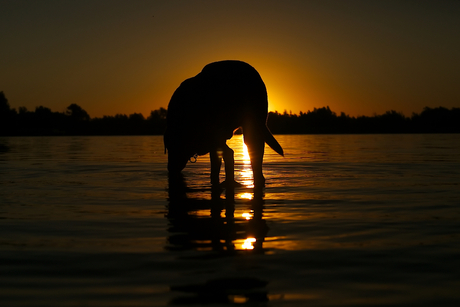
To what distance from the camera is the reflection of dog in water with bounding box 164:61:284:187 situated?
36.3 ft

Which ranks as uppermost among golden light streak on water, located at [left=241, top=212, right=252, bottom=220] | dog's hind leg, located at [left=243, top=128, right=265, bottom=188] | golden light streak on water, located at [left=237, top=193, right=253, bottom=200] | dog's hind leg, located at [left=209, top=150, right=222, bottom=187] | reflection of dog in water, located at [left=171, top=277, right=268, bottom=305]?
dog's hind leg, located at [left=243, top=128, right=265, bottom=188]

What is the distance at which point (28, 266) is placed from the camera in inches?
194

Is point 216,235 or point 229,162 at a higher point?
point 229,162

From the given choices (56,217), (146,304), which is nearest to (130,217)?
(56,217)

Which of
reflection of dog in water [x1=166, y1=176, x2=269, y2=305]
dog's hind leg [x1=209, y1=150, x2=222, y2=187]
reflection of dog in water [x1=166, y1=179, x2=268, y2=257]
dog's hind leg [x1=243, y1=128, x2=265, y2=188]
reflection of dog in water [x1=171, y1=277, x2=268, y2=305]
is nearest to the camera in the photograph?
reflection of dog in water [x1=171, y1=277, x2=268, y2=305]

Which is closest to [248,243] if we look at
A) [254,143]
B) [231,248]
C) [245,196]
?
[231,248]

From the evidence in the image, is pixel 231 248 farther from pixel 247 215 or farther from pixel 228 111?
pixel 228 111

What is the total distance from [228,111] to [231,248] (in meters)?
5.91

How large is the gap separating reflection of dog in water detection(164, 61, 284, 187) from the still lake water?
1.26 metres

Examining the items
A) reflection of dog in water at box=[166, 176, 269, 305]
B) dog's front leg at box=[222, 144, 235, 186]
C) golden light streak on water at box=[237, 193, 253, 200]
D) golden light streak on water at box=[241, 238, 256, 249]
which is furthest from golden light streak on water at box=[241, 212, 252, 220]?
dog's front leg at box=[222, 144, 235, 186]

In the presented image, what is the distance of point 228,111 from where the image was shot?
11070mm

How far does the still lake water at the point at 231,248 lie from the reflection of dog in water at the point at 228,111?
126 centimetres

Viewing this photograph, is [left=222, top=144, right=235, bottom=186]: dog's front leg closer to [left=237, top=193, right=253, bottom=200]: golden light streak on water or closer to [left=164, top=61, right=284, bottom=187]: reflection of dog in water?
[left=164, top=61, right=284, bottom=187]: reflection of dog in water

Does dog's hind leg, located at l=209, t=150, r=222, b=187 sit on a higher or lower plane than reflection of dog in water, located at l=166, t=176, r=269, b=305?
higher
